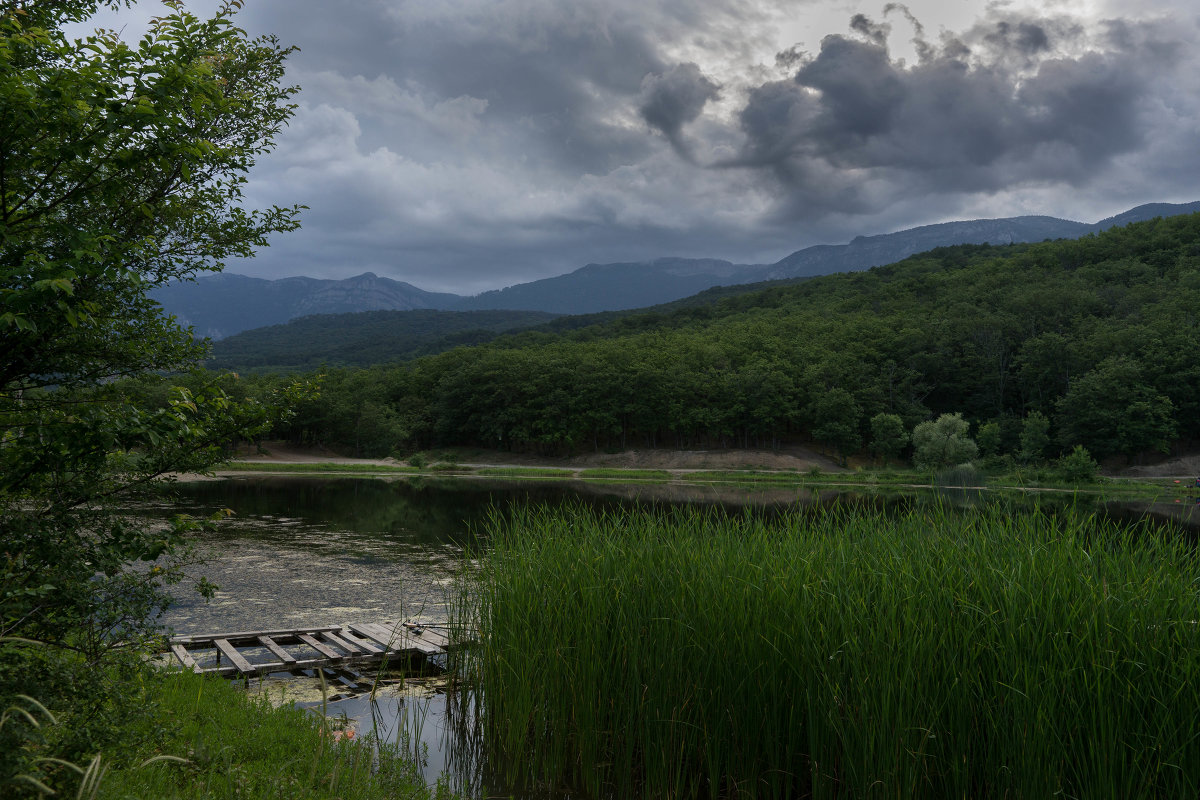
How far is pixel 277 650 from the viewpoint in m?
10.3

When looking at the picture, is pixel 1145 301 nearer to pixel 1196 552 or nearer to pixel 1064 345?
pixel 1064 345

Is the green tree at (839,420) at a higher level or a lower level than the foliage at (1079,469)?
higher

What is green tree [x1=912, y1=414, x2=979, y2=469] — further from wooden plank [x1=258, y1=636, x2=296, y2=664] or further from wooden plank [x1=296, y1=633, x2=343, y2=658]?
wooden plank [x1=258, y1=636, x2=296, y2=664]

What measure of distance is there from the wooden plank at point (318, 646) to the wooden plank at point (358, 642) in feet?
1.06

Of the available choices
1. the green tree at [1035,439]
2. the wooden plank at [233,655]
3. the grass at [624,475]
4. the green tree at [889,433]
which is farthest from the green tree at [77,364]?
the green tree at [889,433]

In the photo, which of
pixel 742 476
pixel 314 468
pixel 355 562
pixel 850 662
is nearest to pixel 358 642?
pixel 850 662

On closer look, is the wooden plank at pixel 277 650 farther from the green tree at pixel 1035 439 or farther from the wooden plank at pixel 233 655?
the green tree at pixel 1035 439

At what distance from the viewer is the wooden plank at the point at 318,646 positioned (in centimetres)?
1012

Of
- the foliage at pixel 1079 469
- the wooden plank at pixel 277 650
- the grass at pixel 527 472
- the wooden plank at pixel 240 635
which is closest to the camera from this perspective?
the wooden plank at pixel 277 650

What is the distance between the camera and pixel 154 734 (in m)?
4.42

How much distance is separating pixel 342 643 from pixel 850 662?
818cm

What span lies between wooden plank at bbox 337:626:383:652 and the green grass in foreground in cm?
261

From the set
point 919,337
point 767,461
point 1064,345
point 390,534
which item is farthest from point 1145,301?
point 390,534

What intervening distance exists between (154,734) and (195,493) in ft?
121
